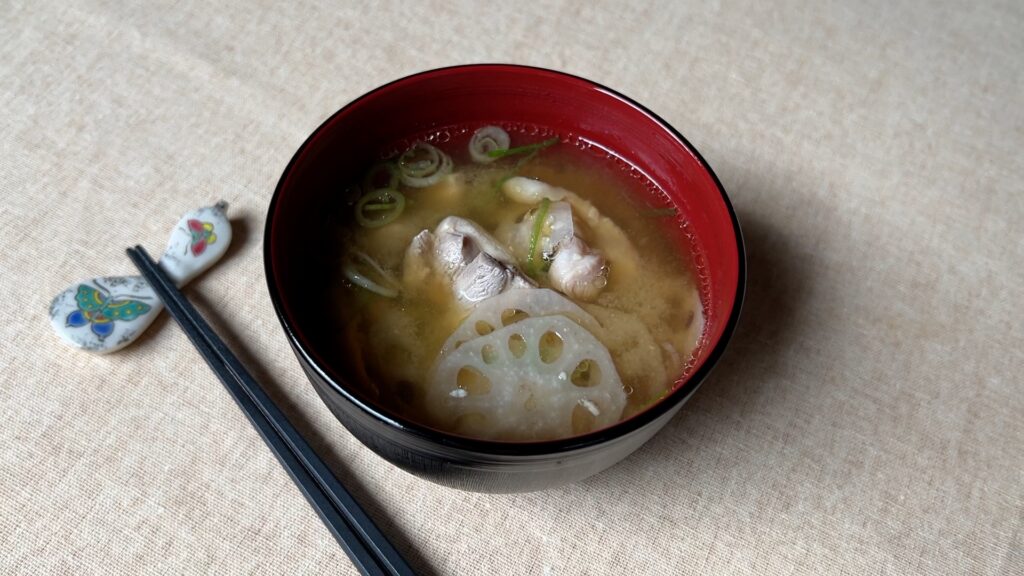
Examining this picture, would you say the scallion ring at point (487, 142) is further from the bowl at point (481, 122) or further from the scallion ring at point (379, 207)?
the scallion ring at point (379, 207)

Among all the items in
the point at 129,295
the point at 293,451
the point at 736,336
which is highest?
the point at 129,295

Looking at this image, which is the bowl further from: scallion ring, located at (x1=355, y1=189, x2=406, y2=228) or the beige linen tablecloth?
the beige linen tablecloth

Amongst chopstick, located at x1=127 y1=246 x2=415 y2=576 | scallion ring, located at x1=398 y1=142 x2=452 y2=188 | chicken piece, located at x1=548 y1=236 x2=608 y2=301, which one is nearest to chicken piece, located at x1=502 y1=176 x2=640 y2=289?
chicken piece, located at x1=548 y1=236 x2=608 y2=301

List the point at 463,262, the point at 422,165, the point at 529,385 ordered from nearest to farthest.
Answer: the point at 529,385 < the point at 463,262 < the point at 422,165

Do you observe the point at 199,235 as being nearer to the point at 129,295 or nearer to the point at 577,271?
the point at 129,295

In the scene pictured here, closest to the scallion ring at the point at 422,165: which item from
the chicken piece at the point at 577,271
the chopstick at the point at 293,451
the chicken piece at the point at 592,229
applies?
the chicken piece at the point at 592,229

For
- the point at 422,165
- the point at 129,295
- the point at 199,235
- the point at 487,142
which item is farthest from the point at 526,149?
the point at 129,295
